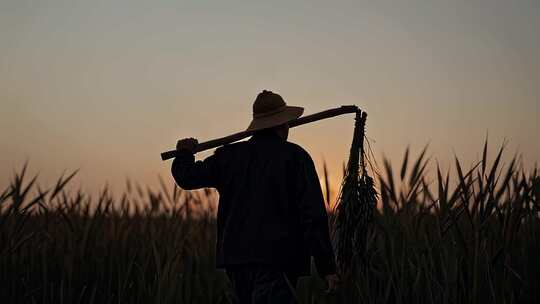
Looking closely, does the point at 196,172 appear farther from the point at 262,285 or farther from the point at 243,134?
the point at 262,285

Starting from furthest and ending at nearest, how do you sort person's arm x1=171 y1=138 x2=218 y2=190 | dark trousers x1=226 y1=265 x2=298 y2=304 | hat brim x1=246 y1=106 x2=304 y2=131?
person's arm x1=171 y1=138 x2=218 y2=190
hat brim x1=246 y1=106 x2=304 y2=131
dark trousers x1=226 y1=265 x2=298 y2=304

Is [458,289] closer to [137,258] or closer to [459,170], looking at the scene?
[459,170]

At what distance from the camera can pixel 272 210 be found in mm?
4129

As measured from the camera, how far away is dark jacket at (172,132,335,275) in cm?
408

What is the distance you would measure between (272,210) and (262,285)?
0.40 meters

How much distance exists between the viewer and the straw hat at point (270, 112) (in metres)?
4.27

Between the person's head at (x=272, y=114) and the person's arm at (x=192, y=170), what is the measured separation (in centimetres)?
34

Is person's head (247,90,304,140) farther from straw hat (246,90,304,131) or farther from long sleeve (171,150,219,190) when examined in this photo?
long sleeve (171,150,219,190)

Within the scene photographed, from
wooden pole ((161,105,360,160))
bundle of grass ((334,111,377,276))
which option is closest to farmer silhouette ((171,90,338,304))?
wooden pole ((161,105,360,160))

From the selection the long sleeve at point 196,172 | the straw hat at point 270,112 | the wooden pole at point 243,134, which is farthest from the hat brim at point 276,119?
the long sleeve at point 196,172

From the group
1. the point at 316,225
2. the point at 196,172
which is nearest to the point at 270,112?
the point at 196,172

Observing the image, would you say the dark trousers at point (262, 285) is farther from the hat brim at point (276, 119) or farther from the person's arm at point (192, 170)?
the hat brim at point (276, 119)

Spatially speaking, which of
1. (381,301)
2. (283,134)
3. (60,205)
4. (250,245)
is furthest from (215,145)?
(60,205)

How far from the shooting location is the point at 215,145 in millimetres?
4539
